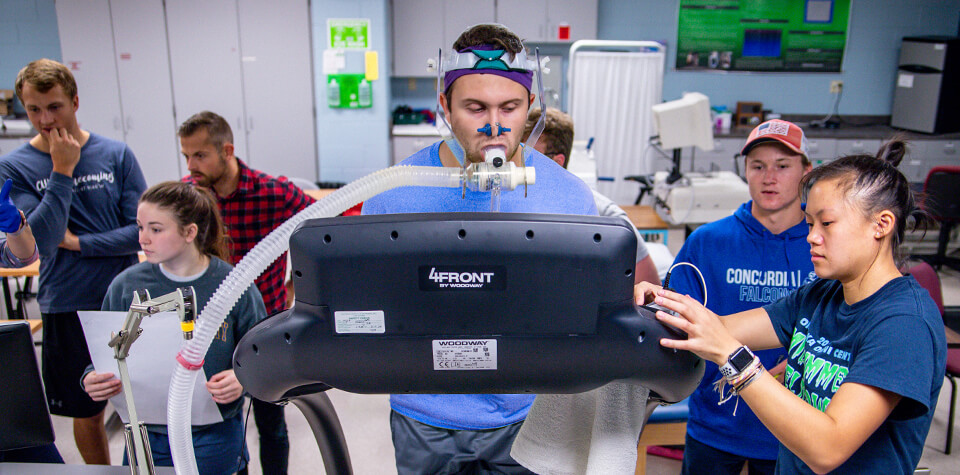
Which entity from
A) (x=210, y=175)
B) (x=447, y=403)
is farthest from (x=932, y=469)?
(x=210, y=175)

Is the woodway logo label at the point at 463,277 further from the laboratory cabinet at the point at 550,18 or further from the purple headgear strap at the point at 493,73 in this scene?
the laboratory cabinet at the point at 550,18

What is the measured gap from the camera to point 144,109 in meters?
6.03

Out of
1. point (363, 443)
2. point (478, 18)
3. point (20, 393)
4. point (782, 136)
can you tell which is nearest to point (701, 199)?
point (782, 136)

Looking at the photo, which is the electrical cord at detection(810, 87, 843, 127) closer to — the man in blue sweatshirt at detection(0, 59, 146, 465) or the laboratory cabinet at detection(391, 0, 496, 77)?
the laboratory cabinet at detection(391, 0, 496, 77)

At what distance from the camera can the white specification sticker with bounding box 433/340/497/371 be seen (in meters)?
0.73

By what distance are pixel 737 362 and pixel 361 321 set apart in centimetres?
49

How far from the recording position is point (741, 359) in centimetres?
89

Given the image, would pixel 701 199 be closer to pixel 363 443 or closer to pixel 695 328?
pixel 363 443

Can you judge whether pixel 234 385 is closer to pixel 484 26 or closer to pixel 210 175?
pixel 210 175

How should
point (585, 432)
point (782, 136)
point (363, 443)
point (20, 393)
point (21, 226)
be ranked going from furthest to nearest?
1. point (363, 443)
2. point (21, 226)
3. point (782, 136)
4. point (20, 393)
5. point (585, 432)

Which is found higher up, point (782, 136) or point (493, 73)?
point (493, 73)

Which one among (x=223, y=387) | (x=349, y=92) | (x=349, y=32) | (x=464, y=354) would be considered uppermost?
(x=349, y=32)

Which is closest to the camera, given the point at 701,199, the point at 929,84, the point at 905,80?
the point at 701,199

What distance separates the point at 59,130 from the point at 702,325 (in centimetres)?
209
